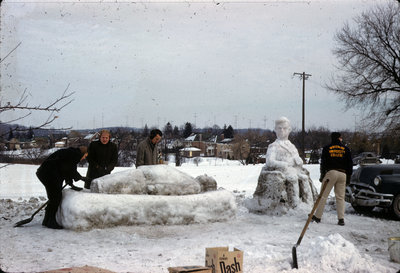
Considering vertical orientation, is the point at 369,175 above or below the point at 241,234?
above

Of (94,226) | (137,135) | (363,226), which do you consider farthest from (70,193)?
(137,135)

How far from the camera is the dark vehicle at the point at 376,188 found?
345 inches

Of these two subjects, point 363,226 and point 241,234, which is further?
point 363,226

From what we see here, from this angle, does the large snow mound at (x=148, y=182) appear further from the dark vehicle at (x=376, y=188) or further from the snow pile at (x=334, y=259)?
the dark vehicle at (x=376, y=188)

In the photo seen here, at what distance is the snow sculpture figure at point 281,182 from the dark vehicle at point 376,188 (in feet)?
3.19

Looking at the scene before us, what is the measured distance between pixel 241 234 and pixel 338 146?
9.37 ft

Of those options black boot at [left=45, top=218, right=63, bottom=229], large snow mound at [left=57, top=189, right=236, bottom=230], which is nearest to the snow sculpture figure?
large snow mound at [left=57, top=189, right=236, bottom=230]

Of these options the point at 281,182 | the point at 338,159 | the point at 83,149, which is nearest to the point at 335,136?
the point at 338,159

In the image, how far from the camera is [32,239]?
6.09 metres

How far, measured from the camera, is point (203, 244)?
6039 mm

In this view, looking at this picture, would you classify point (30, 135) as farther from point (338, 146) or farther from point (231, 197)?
point (338, 146)

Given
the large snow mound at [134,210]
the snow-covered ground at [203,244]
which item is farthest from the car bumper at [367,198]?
the large snow mound at [134,210]

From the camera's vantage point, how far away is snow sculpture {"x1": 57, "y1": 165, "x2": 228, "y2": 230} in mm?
6660

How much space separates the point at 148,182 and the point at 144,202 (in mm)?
531
